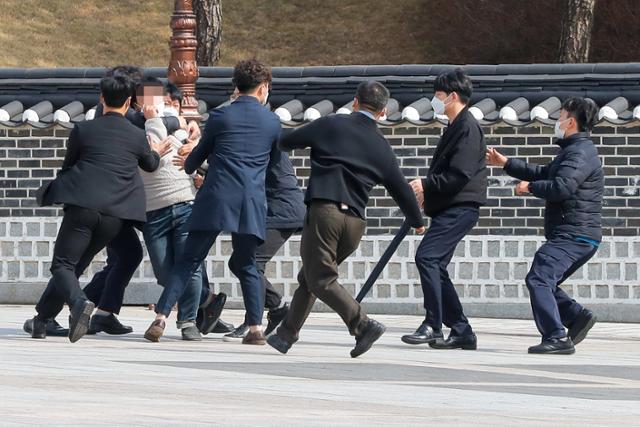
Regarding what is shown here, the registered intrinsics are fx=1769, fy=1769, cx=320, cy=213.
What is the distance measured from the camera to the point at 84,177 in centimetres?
1105

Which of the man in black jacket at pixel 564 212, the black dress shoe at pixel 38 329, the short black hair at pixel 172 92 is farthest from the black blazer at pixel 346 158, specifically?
the black dress shoe at pixel 38 329

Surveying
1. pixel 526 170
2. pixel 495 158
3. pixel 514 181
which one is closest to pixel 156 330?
pixel 495 158

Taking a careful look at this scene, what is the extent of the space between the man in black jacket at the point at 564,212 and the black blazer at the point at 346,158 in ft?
3.72

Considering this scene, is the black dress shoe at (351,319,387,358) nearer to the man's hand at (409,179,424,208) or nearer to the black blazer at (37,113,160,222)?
the man's hand at (409,179,424,208)

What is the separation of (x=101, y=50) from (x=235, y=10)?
384 cm

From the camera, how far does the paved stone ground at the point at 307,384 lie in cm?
706

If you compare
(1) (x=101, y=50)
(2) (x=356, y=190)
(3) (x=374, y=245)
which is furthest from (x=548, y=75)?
(1) (x=101, y=50)

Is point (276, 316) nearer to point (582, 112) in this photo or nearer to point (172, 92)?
point (172, 92)

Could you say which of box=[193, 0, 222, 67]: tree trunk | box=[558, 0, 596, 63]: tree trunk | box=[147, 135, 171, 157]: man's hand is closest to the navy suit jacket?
box=[147, 135, 171, 157]: man's hand

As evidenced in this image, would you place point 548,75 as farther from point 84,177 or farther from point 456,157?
point 84,177

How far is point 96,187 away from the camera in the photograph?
11.0m

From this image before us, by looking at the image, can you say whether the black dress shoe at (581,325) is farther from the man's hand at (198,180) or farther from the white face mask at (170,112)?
the white face mask at (170,112)

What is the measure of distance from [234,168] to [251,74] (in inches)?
24.1

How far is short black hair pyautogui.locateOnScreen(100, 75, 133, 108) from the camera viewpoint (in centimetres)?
1116
